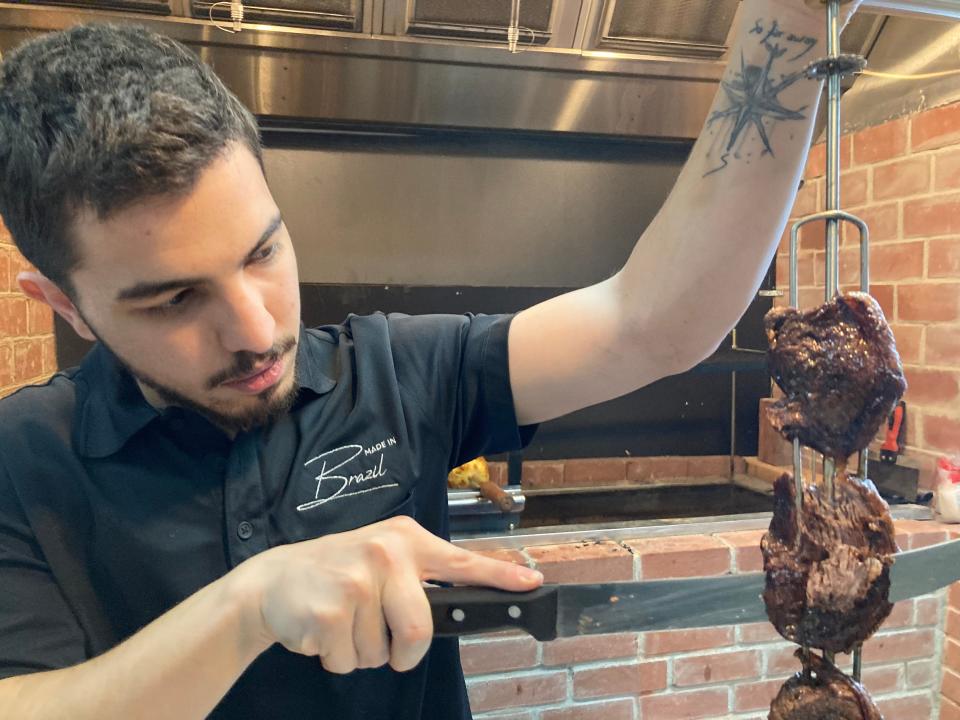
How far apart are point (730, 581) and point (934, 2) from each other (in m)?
0.66

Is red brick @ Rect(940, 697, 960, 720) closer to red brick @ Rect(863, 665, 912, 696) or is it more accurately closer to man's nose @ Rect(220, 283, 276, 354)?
red brick @ Rect(863, 665, 912, 696)

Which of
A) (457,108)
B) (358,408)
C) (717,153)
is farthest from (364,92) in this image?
(717,153)

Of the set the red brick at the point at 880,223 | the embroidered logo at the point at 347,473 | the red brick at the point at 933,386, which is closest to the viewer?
the embroidered logo at the point at 347,473

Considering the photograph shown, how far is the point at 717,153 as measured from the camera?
0.77m

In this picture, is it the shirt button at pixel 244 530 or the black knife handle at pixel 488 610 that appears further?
the shirt button at pixel 244 530

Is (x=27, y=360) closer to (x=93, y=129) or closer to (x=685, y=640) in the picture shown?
(x=93, y=129)

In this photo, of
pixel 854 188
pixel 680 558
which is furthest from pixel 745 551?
pixel 854 188

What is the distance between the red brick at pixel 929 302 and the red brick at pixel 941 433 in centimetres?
27

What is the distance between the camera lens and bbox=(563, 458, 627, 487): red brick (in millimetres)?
2363

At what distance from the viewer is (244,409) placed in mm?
865

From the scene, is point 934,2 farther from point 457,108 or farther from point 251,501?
point 457,108

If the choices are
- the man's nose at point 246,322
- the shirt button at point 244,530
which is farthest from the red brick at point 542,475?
the man's nose at point 246,322

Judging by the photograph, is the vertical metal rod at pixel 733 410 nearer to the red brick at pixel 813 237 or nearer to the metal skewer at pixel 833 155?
the red brick at pixel 813 237

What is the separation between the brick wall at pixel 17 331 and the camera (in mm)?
1583
